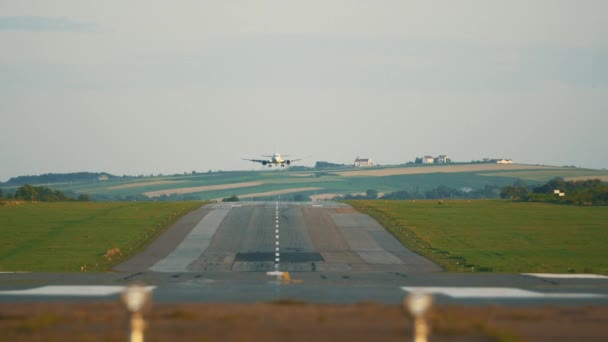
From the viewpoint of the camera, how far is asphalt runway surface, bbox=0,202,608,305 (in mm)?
30125

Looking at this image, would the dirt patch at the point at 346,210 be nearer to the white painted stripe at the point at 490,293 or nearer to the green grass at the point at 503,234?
the green grass at the point at 503,234

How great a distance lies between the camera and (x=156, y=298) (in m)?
28.4

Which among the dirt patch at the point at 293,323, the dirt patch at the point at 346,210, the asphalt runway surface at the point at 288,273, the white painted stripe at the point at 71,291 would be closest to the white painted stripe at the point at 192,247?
the asphalt runway surface at the point at 288,273

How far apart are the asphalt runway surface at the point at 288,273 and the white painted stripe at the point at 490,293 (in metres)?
0.04

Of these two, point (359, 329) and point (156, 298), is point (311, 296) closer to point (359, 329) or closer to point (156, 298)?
point (156, 298)

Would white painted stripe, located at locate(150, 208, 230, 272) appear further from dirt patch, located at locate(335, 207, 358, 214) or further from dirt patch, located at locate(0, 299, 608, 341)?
dirt patch, located at locate(0, 299, 608, 341)

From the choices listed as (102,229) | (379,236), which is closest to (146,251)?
(102,229)

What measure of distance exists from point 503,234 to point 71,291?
4611cm

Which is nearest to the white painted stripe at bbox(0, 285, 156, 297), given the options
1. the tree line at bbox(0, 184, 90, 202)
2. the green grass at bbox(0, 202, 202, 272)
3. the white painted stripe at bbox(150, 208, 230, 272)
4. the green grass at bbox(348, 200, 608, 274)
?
the white painted stripe at bbox(150, 208, 230, 272)

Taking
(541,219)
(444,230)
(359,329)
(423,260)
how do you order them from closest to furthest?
1. (359,329)
2. (423,260)
3. (444,230)
4. (541,219)

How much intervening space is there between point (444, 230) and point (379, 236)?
7254 millimetres

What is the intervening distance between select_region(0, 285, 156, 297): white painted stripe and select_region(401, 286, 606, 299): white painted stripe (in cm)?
1074

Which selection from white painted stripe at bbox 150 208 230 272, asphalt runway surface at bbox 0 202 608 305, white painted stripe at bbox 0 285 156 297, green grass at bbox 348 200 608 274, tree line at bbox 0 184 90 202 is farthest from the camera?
tree line at bbox 0 184 90 202

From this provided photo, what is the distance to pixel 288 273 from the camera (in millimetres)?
44250
